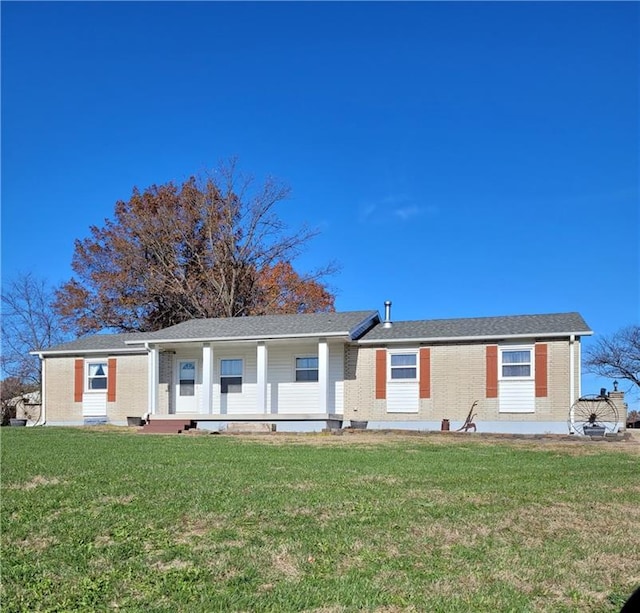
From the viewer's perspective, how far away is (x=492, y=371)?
66.8ft

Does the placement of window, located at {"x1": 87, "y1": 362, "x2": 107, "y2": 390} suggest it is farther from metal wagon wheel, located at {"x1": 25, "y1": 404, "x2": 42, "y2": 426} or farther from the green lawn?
the green lawn

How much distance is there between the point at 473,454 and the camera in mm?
12672

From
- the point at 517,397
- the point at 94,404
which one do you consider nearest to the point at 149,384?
the point at 94,404

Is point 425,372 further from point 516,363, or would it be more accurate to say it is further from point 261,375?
point 261,375

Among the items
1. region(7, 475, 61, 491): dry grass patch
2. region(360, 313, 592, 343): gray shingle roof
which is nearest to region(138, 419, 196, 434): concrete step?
region(360, 313, 592, 343): gray shingle roof

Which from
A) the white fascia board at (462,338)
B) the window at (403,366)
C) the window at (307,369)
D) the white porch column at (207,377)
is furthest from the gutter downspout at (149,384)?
the window at (403,366)

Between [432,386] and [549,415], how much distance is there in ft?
11.0

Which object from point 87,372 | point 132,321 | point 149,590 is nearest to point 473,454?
point 149,590

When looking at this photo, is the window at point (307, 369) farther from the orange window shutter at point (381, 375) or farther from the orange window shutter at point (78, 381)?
the orange window shutter at point (78, 381)

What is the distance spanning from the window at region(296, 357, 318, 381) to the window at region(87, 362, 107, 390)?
704 centimetres

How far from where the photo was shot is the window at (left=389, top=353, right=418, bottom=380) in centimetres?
2131

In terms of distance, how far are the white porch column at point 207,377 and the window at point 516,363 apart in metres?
8.91

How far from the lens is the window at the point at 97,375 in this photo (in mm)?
24734

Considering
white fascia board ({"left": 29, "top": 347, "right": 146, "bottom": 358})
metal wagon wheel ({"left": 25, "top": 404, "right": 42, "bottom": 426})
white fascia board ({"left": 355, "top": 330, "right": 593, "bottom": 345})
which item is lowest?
metal wagon wheel ({"left": 25, "top": 404, "right": 42, "bottom": 426})
